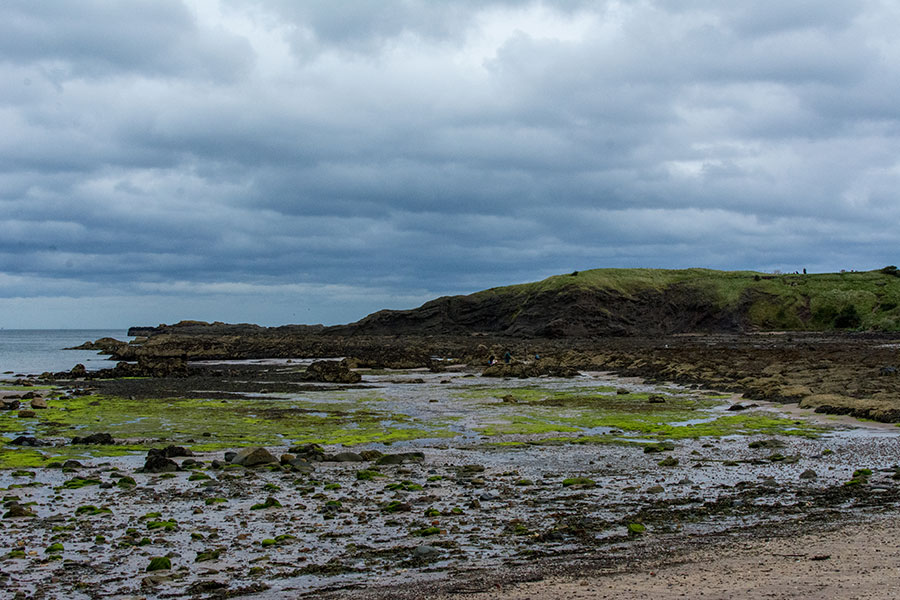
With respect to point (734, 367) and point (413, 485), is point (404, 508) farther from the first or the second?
point (734, 367)

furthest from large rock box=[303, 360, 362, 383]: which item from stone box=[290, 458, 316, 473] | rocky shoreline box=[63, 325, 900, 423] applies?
stone box=[290, 458, 316, 473]

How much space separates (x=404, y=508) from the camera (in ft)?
47.2

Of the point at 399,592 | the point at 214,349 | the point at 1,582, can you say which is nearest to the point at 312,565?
the point at 399,592

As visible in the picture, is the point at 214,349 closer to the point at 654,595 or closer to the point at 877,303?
the point at 654,595

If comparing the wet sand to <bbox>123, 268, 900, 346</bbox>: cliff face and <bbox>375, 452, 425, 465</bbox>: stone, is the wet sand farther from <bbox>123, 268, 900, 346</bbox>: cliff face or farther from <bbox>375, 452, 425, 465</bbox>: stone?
<bbox>123, 268, 900, 346</bbox>: cliff face

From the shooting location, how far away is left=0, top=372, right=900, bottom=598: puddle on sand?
35.1ft

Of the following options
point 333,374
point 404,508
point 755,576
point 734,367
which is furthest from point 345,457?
point 734,367

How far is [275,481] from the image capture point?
1759cm

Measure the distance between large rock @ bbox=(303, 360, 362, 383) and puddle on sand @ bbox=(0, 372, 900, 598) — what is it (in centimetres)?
2729

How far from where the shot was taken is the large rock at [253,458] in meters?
19.6

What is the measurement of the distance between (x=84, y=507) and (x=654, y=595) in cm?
1142

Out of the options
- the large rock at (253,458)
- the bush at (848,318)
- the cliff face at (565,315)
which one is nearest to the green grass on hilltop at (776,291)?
the bush at (848,318)

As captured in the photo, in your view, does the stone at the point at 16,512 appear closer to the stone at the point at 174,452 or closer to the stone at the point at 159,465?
the stone at the point at 159,465

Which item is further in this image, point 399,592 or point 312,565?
point 312,565
